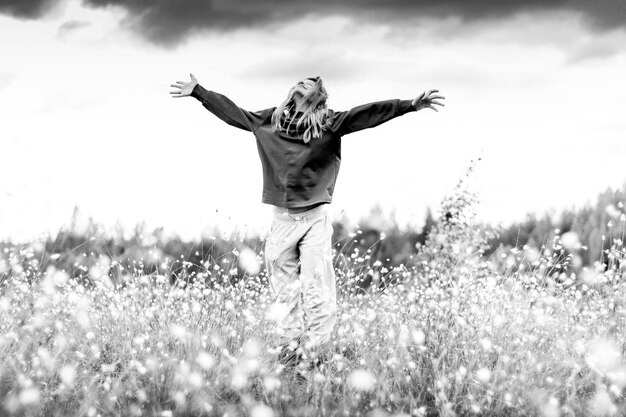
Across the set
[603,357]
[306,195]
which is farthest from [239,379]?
[603,357]

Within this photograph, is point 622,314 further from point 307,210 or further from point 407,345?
point 307,210

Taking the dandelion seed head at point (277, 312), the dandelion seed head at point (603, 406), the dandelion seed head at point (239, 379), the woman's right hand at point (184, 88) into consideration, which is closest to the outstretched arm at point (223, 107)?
the woman's right hand at point (184, 88)

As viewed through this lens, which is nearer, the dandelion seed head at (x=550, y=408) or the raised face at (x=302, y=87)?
the dandelion seed head at (x=550, y=408)

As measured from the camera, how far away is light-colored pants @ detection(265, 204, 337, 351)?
18.8ft

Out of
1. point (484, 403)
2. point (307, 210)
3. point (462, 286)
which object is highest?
point (307, 210)

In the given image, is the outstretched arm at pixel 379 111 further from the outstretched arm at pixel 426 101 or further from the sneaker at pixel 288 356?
the sneaker at pixel 288 356

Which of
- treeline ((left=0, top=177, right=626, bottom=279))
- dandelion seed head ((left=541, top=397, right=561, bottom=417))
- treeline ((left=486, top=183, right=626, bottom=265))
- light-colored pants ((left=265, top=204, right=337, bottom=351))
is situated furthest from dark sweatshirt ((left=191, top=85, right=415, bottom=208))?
treeline ((left=486, top=183, right=626, bottom=265))

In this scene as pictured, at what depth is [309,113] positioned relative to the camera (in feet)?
→ 19.1

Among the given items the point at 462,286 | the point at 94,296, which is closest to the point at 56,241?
the point at 94,296

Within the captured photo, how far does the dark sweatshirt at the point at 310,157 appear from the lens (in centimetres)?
580

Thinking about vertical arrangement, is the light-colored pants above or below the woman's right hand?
below

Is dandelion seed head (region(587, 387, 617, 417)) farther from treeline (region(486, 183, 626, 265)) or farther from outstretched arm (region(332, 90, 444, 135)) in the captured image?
treeline (region(486, 183, 626, 265))

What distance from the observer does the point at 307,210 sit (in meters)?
5.83

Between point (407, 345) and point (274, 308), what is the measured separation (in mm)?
955
